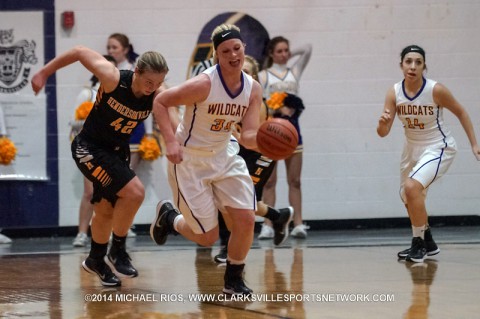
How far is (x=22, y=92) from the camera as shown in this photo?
10805 mm

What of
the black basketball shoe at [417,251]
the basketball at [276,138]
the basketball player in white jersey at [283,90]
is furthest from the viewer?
the basketball player in white jersey at [283,90]

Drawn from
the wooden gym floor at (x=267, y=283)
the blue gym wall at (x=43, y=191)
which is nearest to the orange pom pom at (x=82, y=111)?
the blue gym wall at (x=43, y=191)

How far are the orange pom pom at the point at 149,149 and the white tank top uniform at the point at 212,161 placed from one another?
4410 millimetres

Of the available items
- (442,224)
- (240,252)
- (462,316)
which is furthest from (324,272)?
(442,224)

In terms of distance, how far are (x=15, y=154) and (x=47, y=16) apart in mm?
1677

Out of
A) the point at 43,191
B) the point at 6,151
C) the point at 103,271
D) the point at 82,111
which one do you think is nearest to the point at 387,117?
the point at 103,271

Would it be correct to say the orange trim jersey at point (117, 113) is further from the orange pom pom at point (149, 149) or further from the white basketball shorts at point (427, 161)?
the orange pom pom at point (149, 149)

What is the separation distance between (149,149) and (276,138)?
497cm

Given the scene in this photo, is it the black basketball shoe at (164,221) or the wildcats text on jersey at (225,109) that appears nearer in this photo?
the wildcats text on jersey at (225,109)

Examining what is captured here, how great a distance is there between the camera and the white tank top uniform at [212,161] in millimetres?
5977

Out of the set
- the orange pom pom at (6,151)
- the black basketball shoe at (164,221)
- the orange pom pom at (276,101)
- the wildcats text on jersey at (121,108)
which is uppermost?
the orange pom pom at (276,101)

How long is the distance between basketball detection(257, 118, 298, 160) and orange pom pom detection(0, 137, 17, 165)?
16.6 ft

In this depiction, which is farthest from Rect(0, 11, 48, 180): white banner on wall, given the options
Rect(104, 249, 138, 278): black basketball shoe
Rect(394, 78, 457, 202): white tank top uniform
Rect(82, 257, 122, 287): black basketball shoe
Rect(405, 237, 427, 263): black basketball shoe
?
Rect(405, 237, 427, 263): black basketball shoe

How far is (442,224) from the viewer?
1149cm
